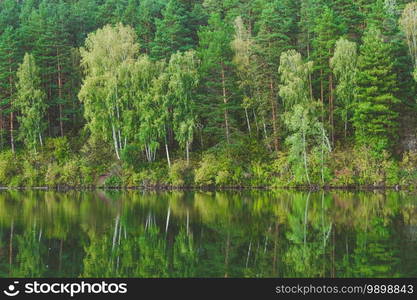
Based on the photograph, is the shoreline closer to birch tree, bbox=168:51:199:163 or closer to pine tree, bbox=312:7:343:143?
birch tree, bbox=168:51:199:163

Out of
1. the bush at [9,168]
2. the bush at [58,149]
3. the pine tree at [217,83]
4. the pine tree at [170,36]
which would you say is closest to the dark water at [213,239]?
the pine tree at [217,83]

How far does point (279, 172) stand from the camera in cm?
4131

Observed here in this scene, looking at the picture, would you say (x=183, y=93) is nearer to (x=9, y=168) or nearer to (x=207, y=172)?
(x=207, y=172)

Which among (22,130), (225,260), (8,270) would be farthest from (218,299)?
(22,130)

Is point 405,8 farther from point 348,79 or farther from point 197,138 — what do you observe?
point 197,138

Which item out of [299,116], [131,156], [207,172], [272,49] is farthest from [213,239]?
[272,49]

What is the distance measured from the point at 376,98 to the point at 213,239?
1028 inches

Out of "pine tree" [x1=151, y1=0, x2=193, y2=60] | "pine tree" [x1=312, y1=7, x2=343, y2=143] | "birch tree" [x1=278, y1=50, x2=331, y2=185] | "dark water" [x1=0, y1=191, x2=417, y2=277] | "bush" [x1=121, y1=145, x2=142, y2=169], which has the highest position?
"pine tree" [x1=151, y1=0, x2=193, y2=60]

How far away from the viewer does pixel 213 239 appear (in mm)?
17578

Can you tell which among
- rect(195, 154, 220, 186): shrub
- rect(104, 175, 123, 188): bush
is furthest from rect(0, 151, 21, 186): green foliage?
rect(195, 154, 220, 186): shrub

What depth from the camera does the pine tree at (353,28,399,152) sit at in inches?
1550

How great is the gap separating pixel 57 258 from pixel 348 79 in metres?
32.4

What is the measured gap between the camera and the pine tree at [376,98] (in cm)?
3938

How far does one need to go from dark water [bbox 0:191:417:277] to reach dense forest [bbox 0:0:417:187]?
11.3 metres
